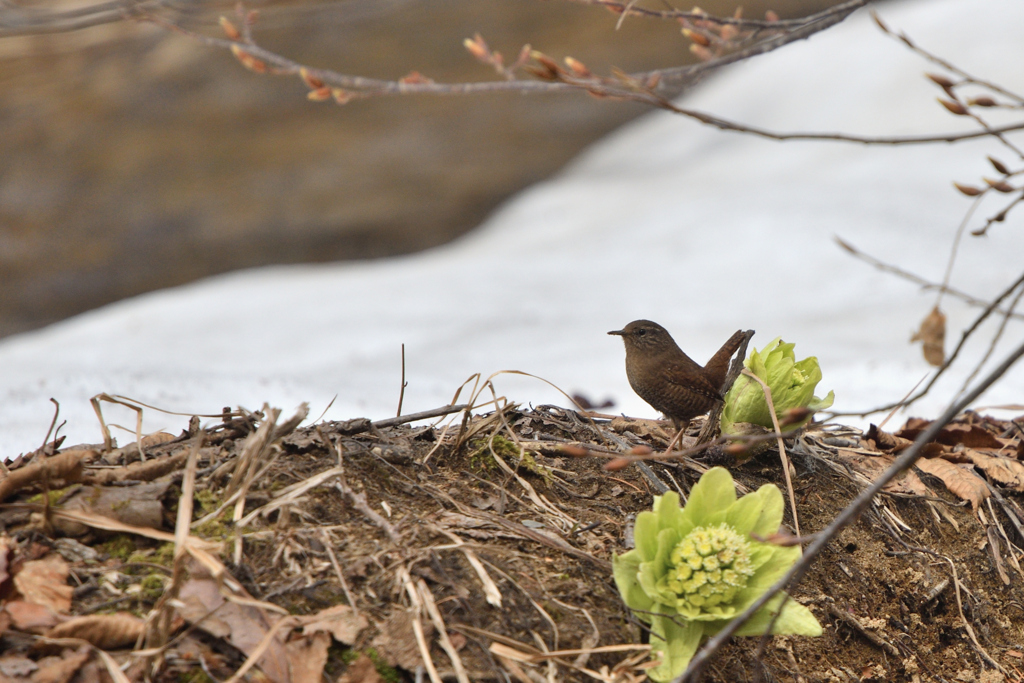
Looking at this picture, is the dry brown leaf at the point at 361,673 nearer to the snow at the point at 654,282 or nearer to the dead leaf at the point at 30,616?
the dead leaf at the point at 30,616

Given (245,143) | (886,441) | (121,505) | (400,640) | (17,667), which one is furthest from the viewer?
(245,143)

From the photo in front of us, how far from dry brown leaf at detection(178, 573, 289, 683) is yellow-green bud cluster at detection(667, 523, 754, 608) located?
0.58 metres

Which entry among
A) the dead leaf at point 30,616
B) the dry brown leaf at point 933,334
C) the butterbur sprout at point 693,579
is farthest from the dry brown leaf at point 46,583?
the dry brown leaf at point 933,334

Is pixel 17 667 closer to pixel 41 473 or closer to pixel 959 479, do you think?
pixel 41 473

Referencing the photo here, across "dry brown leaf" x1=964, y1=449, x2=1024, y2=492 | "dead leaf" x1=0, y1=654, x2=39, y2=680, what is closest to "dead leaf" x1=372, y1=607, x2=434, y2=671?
"dead leaf" x1=0, y1=654, x2=39, y2=680

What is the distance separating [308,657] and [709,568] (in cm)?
59

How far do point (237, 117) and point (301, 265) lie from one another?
1180mm

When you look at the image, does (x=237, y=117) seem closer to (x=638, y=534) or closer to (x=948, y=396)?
(x=948, y=396)

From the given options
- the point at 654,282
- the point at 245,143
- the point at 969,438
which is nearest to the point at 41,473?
the point at 969,438

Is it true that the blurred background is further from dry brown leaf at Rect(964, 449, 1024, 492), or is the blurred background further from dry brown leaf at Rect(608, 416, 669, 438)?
dry brown leaf at Rect(964, 449, 1024, 492)

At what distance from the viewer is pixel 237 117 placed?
6004mm

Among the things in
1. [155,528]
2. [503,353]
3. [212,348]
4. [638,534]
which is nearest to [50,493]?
[155,528]

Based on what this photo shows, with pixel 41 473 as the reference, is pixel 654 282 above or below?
below

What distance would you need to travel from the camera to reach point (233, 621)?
3.71 feet
